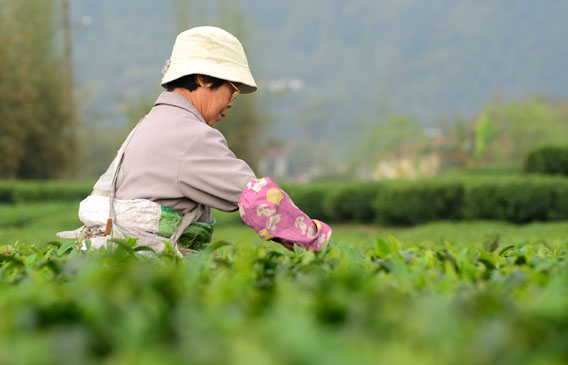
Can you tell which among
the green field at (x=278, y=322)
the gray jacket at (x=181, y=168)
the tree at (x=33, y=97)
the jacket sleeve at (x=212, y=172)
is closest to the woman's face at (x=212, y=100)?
the gray jacket at (x=181, y=168)

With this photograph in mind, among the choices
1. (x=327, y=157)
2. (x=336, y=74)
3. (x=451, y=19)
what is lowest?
(x=327, y=157)

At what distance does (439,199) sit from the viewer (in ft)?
38.1

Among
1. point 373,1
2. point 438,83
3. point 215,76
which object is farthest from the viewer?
point 373,1

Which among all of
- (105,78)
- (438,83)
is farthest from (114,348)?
(438,83)

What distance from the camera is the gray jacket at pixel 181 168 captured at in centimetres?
250

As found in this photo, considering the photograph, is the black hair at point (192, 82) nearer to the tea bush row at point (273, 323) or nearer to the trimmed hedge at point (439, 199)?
the tea bush row at point (273, 323)

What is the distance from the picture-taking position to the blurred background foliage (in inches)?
877

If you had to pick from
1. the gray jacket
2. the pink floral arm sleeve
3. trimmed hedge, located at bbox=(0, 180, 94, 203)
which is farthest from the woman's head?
trimmed hedge, located at bbox=(0, 180, 94, 203)

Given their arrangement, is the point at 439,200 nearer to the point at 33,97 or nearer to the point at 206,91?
the point at 206,91

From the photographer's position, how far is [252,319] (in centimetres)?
104

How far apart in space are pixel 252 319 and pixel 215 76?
1.85 meters

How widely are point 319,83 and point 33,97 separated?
381 ft

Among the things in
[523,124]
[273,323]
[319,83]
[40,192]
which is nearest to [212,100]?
[273,323]

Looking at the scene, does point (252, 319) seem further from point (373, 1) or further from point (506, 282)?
point (373, 1)
